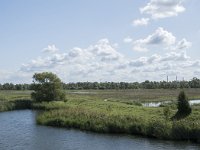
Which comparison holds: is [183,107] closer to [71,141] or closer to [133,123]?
[133,123]

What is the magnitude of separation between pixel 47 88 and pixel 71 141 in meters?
58.0

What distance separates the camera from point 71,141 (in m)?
49.1

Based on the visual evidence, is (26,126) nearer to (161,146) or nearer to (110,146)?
(110,146)

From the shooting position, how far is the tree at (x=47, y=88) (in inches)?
A: 4158

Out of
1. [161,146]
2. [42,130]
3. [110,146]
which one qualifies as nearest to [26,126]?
[42,130]

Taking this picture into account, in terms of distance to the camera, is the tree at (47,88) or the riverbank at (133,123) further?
the tree at (47,88)

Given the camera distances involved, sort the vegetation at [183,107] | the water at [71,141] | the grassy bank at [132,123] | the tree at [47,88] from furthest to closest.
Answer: the tree at [47,88], the vegetation at [183,107], the grassy bank at [132,123], the water at [71,141]

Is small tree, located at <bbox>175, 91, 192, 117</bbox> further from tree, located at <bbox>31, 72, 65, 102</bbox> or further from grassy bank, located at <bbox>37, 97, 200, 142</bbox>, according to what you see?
tree, located at <bbox>31, 72, 65, 102</bbox>

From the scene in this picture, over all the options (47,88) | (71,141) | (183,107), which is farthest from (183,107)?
(47,88)

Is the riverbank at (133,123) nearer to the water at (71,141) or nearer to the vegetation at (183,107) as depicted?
the vegetation at (183,107)

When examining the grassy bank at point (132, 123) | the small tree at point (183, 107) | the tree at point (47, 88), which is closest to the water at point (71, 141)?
the grassy bank at point (132, 123)

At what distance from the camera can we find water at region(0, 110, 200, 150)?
43.8m

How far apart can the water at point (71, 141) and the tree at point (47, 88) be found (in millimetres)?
44950

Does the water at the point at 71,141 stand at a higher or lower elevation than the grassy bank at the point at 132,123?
lower
